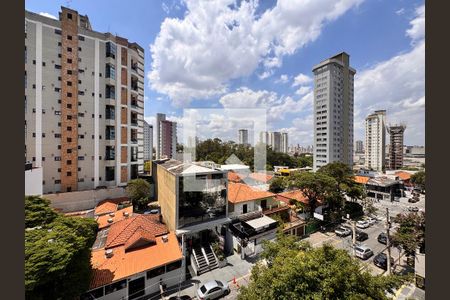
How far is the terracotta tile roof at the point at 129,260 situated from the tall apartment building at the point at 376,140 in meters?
61.5

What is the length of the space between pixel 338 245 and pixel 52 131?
95.3 ft

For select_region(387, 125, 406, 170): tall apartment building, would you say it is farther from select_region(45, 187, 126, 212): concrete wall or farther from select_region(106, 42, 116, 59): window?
select_region(106, 42, 116, 59): window

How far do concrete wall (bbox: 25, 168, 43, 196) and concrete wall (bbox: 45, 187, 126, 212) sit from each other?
2636 mm

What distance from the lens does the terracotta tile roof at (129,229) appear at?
10.1 meters

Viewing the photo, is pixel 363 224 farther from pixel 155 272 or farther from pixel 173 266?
pixel 155 272

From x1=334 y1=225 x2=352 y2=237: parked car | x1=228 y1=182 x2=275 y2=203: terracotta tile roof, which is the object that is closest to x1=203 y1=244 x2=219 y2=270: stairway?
x1=228 y1=182 x2=275 y2=203: terracotta tile roof

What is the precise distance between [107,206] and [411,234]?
23.6 metres

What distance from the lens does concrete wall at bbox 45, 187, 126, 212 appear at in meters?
17.8

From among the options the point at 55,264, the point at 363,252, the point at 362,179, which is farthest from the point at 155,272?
the point at 362,179

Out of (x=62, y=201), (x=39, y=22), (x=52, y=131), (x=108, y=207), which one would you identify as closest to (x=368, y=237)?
(x=108, y=207)

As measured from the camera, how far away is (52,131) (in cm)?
1880

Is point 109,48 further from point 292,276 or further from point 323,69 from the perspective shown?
point 323,69

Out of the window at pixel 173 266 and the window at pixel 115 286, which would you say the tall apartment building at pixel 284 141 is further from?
the window at pixel 115 286

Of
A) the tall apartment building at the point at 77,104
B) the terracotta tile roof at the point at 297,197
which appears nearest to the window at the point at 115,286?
the terracotta tile roof at the point at 297,197
